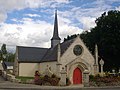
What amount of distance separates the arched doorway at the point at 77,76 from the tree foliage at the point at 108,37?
8.54 m

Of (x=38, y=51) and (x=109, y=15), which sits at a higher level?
(x=109, y=15)

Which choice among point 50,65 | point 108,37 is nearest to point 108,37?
point 108,37

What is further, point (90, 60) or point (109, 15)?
point (109, 15)

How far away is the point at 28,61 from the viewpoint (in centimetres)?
5088

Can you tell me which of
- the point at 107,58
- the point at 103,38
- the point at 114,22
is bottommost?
the point at 107,58

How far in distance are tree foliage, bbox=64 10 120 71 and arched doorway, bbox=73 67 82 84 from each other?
8540 mm

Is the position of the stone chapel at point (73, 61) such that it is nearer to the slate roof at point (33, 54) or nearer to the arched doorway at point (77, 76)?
the arched doorway at point (77, 76)

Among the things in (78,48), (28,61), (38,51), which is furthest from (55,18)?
(78,48)

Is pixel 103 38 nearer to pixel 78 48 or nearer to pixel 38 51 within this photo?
pixel 78 48

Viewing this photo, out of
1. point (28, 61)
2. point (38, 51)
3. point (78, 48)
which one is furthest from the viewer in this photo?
point (38, 51)

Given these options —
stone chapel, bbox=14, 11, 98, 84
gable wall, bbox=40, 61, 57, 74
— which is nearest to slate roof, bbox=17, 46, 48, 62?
stone chapel, bbox=14, 11, 98, 84

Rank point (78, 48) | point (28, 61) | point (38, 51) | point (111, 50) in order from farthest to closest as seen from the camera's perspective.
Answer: point (38, 51) < point (28, 61) < point (111, 50) < point (78, 48)

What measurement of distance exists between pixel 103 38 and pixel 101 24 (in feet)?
11.1

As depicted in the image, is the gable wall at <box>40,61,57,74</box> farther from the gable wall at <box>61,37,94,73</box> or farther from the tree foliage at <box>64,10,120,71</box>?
the tree foliage at <box>64,10,120,71</box>
